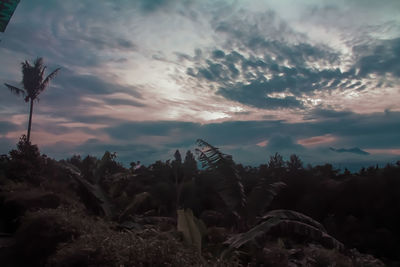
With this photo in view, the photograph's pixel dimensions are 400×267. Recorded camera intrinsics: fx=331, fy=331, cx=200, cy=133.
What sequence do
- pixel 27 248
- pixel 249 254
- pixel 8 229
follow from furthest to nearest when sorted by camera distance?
pixel 8 229, pixel 27 248, pixel 249 254

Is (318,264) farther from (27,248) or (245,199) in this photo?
(27,248)

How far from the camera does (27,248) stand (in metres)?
7.87

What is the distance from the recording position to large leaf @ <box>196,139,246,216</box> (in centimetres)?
820

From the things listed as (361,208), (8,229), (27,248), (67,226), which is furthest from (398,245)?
(8,229)

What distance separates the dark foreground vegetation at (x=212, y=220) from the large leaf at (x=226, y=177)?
3 centimetres

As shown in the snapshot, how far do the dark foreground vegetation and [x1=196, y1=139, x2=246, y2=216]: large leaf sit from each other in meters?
0.03

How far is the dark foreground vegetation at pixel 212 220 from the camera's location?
559 cm

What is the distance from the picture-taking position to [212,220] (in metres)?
12.4

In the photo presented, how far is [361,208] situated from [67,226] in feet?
27.6

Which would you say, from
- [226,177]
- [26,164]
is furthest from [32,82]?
[226,177]

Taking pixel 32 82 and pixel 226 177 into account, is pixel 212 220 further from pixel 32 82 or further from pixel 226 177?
pixel 32 82

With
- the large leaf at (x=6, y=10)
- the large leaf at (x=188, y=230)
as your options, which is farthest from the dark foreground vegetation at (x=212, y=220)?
the large leaf at (x=6, y=10)

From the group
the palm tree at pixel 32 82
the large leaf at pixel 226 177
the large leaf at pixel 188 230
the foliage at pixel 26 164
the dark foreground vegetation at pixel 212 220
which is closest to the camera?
the dark foreground vegetation at pixel 212 220

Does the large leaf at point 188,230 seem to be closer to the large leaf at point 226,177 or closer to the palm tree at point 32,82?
the large leaf at point 226,177
